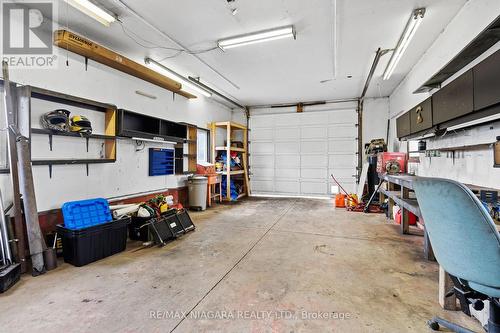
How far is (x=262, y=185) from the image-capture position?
8477 millimetres

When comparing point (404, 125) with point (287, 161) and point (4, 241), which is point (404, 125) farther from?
point (4, 241)

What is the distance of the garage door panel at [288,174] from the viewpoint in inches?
316

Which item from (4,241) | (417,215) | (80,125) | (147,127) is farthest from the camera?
(147,127)

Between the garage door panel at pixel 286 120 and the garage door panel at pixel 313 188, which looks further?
the garage door panel at pixel 286 120

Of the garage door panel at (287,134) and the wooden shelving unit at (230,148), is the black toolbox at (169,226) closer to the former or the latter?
the wooden shelving unit at (230,148)

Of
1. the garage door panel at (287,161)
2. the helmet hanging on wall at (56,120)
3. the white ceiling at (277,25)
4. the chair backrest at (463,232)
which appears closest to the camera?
the chair backrest at (463,232)

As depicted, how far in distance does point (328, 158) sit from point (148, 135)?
5566 millimetres

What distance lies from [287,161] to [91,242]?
634cm

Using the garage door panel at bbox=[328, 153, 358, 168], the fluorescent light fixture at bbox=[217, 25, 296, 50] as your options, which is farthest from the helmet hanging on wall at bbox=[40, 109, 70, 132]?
the garage door panel at bbox=[328, 153, 358, 168]

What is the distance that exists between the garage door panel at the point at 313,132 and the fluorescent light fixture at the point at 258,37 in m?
4.56

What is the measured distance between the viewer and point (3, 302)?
1.99m

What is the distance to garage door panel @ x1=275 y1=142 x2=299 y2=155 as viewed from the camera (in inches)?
316

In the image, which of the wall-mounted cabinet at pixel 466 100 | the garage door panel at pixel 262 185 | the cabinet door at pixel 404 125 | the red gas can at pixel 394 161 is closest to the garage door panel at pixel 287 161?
the garage door panel at pixel 262 185

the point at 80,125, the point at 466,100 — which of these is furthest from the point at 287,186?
the point at 80,125
